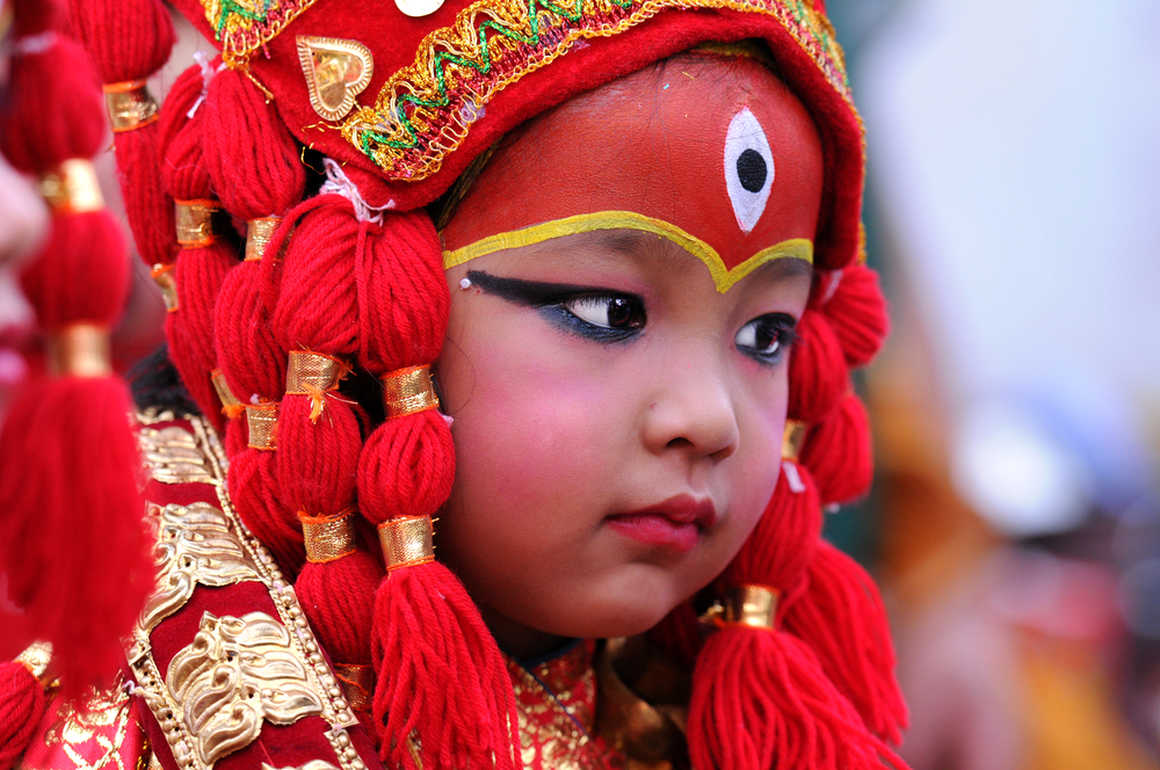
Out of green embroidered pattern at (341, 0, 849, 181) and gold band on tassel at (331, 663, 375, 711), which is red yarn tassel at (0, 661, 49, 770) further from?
green embroidered pattern at (341, 0, 849, 181)

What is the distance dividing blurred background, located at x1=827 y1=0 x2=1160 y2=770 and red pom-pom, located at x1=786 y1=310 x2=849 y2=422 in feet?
4.19

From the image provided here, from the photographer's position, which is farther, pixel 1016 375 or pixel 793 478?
pixel 1016 375

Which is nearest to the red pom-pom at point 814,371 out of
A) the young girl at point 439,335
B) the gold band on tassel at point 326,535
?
Result: the young girl at point 439,335

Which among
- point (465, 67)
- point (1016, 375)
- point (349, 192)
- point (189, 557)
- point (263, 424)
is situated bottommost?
point (1016, 375)

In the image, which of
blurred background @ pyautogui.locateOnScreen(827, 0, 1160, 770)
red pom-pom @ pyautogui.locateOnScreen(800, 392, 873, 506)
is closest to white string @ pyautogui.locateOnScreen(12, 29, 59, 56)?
red pom-pom @ pyautogui.locateOnScreen(800, 392, 873, 506)

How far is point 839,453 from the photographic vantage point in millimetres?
1588

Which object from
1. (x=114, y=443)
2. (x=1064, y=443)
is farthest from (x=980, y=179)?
(x=114, y=443)

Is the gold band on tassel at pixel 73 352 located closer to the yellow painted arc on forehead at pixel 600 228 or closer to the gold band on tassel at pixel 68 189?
the gold band on tassel at pixel 68 189

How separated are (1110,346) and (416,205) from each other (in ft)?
12.2

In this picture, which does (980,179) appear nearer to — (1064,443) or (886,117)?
(886,117)

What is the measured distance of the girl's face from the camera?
4.01 feet

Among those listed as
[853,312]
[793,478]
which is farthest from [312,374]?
[853,312]

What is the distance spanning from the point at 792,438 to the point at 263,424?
0.64 m

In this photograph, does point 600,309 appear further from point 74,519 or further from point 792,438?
point 74,519
